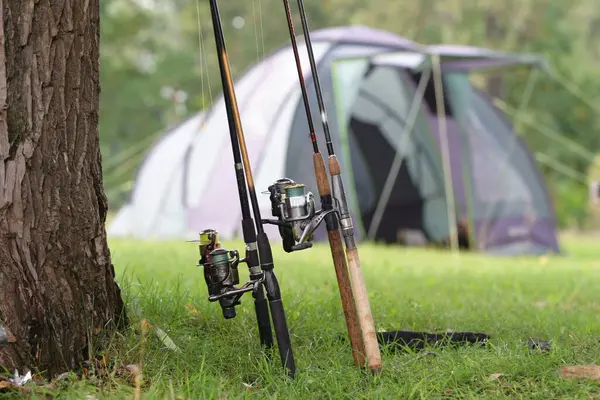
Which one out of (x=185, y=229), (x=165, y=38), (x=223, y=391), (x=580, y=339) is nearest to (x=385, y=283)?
(x=580, y=339)

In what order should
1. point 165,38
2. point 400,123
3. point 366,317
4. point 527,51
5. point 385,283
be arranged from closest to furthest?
1. point 366,317
2. point 385,283
3. point 400,123
4. point 527,51
5. point 165,38

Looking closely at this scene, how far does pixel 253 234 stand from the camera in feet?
9.57

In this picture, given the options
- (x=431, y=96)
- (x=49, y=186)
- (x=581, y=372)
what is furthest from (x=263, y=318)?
(x=431, y=96)

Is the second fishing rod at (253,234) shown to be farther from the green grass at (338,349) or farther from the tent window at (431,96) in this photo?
the tent window at (431,96)

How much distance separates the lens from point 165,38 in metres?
25.2

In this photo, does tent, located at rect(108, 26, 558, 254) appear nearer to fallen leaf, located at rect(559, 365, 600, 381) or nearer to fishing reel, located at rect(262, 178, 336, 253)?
fishing reel, located at rect(262, 178, 336, 253)

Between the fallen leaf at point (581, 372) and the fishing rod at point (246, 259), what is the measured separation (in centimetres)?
89

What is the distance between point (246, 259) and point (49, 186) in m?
0.69

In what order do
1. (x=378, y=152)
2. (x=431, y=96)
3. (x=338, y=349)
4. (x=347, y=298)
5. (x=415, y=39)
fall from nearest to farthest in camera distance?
(x=347, y=298) < (x=338, y=349) < (x=431, y=96) < (x=378, y=152) < (x=415, y=39)

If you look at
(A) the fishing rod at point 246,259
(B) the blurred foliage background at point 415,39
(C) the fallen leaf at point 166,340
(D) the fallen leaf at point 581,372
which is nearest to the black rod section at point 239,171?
(A) the fishing rod at point 246,259

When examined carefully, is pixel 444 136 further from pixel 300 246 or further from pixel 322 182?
pixel 300 246

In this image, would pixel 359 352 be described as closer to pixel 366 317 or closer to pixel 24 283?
pixel 366 317

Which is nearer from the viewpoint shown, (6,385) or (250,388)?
(6,385)

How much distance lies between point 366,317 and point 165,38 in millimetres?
23237
